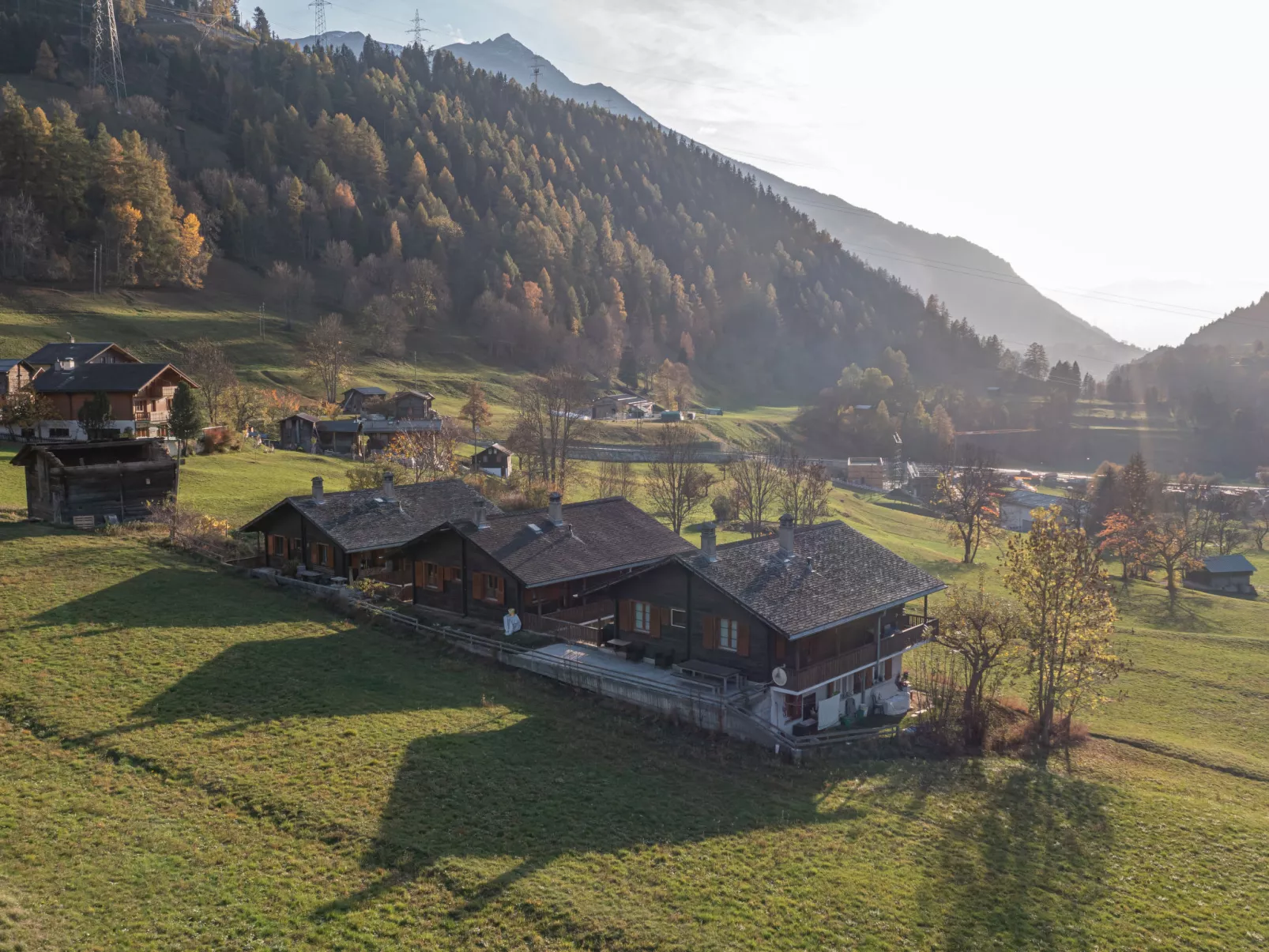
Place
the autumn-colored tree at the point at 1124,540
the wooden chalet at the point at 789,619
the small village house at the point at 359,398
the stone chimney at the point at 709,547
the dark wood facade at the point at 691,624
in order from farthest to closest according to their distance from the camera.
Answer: the small village house at the point at 359,398, the autumn-colored tree at the point at 1124,540, the stone chimney at the point at 709,547, the dark wood facade at the point at 691,624, the wooden chalet at the point at 789,619

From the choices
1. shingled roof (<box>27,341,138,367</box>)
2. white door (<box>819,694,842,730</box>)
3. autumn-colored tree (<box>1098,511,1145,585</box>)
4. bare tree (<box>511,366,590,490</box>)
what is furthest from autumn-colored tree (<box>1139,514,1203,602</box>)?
shingled roof (<box>27,341,138,367</box>)

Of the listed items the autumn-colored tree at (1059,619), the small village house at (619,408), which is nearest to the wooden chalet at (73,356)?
the small village house at (619,408)

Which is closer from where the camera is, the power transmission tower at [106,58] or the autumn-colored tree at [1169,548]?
the autumn-colored tree at [1169,548]

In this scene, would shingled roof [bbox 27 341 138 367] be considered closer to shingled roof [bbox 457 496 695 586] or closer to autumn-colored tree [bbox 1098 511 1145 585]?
shingled roof [bbox 457 496 695 586]

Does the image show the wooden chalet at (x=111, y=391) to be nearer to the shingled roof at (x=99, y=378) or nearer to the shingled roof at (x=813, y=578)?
the shingled roof at (x=99, y=378)

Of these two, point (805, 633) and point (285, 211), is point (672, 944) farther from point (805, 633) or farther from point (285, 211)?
point (285, 211)

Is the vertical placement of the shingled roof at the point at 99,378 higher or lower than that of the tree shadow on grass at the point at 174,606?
higher
